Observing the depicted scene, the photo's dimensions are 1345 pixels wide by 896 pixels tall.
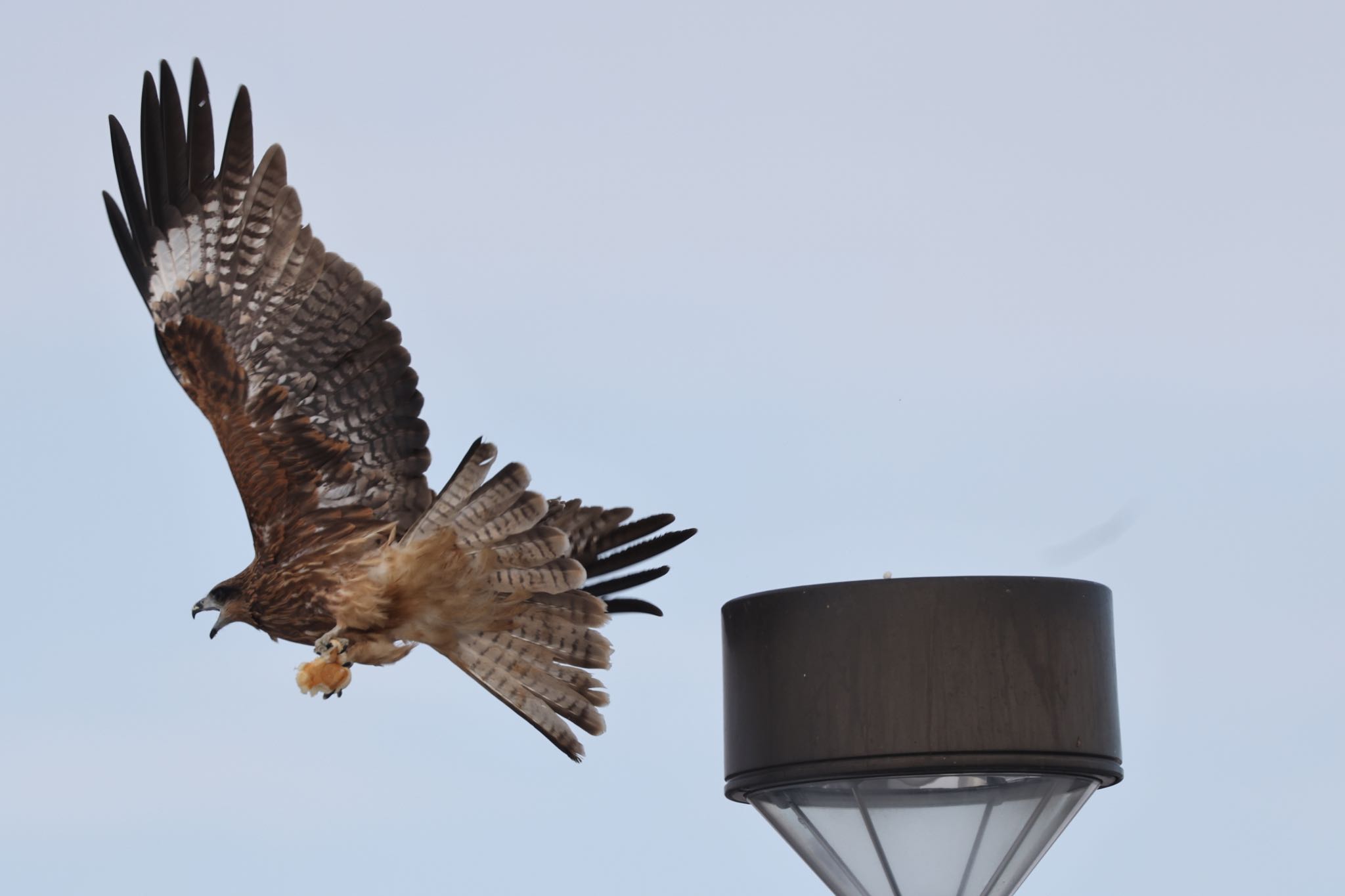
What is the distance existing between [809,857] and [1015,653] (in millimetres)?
666

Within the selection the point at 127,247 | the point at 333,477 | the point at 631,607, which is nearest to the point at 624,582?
the point at 631,607

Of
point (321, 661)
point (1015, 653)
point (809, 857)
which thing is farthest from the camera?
point (321, 661)

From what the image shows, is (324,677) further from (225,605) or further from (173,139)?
(173,139)

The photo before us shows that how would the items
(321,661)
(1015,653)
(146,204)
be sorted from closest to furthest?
(1015,653) → (321,661) → (146,204)

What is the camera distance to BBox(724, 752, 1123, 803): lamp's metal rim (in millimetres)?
3410

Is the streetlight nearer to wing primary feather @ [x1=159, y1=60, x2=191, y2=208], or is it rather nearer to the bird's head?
the bird's head

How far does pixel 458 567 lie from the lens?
5.30m

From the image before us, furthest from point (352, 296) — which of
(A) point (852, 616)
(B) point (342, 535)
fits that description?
(A) point (852, 616)

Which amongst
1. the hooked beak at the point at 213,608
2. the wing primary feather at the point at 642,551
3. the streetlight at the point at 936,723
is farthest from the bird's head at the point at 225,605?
the streetlight at the point at 936,723

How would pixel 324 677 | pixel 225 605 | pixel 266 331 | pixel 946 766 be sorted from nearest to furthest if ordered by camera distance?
pixel 946 766 → pixel 324 677 → pixel 225 605 → pixel 266 331

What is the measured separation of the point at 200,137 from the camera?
20.7 ft

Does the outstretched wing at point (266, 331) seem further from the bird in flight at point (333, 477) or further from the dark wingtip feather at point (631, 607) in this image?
the dark wingtip feather at point (631, 607)

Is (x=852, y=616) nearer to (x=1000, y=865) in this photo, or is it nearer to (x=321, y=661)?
(x=1000, y=865)

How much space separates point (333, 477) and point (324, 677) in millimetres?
1075
